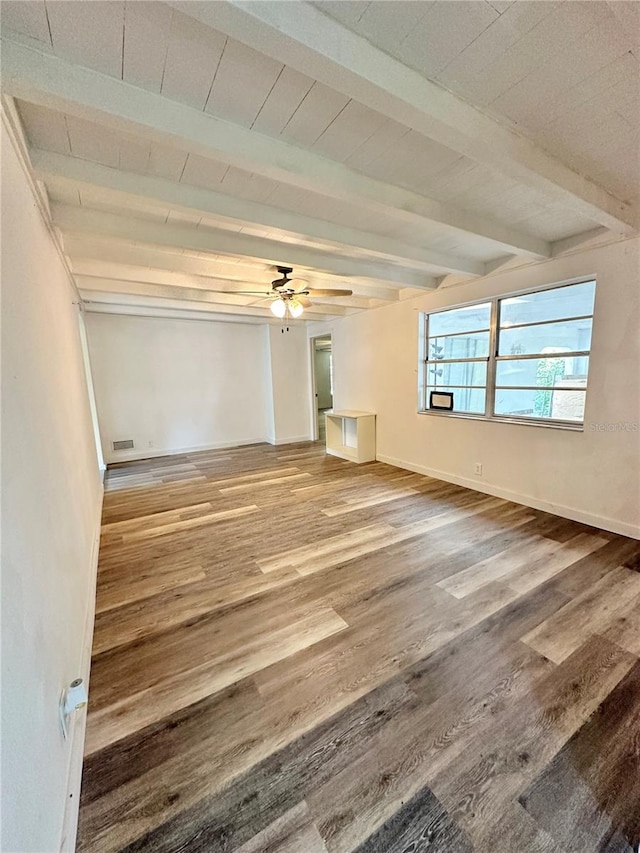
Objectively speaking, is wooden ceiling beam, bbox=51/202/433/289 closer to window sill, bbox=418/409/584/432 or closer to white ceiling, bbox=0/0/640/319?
white ceiling, bbox=0/0/640/319

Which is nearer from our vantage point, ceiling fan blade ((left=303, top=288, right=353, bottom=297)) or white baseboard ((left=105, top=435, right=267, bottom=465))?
ceiling fan blade ((left=303, top=288, right=353, bottom=297))

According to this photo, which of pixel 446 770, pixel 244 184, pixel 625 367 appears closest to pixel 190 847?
pixel 446 770

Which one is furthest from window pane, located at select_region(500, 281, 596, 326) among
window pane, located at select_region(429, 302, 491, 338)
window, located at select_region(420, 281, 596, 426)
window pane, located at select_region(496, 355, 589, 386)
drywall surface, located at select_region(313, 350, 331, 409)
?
drywall surface, located at select_region(313, 350, 331, 409)

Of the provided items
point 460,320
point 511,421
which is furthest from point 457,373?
point 511,421

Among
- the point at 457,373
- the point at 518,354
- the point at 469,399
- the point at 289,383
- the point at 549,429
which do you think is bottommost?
the point at 549,429

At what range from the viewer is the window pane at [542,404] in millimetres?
3088

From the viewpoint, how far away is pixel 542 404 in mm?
3336

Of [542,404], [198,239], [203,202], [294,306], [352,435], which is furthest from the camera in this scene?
[352,435]

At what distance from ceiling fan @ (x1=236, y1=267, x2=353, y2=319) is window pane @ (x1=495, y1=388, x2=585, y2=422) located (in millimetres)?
2064

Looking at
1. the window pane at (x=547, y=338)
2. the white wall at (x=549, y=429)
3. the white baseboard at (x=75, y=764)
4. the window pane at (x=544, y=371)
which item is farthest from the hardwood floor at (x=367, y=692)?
the window pane at (x=547, y=338)

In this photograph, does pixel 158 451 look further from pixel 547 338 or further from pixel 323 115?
pixel 547 338

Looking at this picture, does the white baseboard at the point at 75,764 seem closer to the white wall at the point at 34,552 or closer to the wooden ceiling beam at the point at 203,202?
the white wall at the point at 34,552

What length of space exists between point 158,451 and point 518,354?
5699mm

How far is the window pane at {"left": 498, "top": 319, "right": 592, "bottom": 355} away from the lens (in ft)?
9.77
